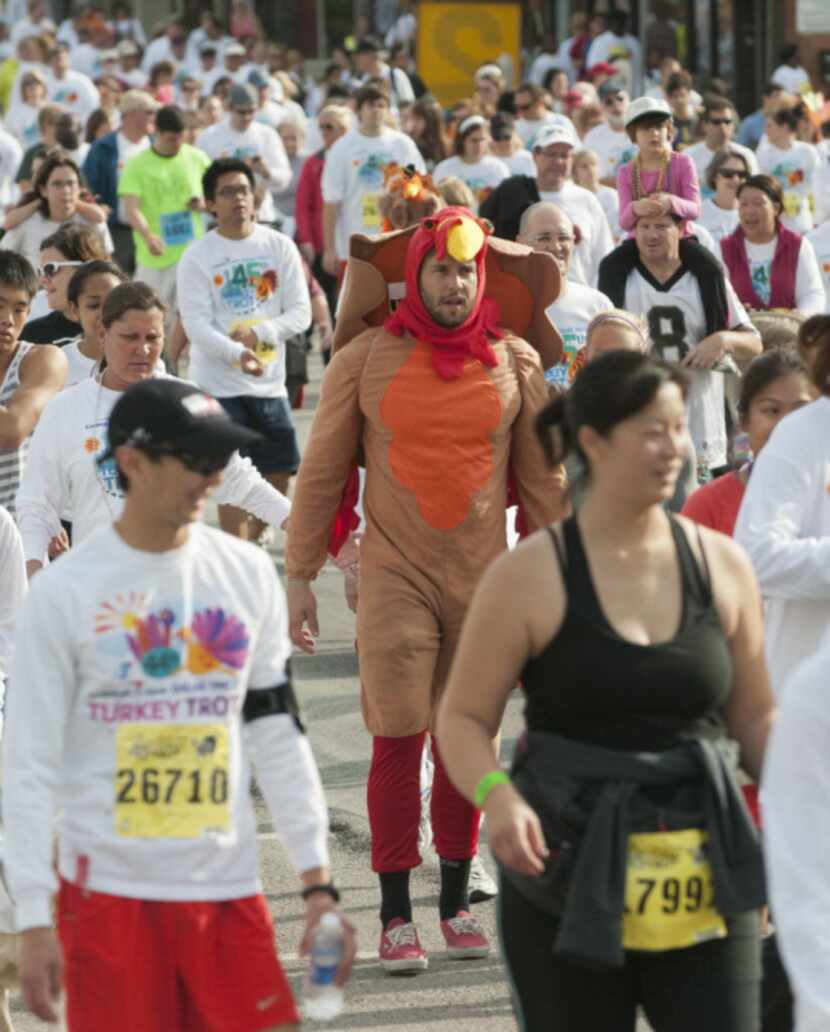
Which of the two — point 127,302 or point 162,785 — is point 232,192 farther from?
point 162,785

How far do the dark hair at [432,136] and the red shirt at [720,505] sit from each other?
13.7m

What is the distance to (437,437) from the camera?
21.8ft

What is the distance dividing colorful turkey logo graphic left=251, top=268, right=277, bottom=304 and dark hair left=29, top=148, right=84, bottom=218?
2.36 meters

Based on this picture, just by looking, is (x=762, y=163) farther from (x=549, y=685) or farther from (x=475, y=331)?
(x=549, y=685)

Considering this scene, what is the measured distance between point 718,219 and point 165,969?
1070 cm

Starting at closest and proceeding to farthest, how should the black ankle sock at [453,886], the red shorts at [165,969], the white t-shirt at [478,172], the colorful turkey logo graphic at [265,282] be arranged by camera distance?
1. the red shorts at [165,969]
2. the black ankle sock at [453,886]
3. the colorful turkey logo graphic at [265,282]
4. the white t-shirt at [478,172]

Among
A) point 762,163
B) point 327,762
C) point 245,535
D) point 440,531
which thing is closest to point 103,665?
point 440,531

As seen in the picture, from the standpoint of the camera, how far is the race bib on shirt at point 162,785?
4430 mm

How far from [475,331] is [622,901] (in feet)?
9.02

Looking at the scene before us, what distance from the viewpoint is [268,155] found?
66.2ft

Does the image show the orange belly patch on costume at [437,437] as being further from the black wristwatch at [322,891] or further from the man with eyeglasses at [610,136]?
the man with eyeglasses at [610,136]

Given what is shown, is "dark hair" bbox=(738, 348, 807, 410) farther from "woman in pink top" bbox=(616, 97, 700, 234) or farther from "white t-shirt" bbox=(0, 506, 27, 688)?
"woman in pink top" bbox=(616, 97, 700, 234)

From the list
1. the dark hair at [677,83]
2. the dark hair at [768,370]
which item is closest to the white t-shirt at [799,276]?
the dark hair at [768,370]

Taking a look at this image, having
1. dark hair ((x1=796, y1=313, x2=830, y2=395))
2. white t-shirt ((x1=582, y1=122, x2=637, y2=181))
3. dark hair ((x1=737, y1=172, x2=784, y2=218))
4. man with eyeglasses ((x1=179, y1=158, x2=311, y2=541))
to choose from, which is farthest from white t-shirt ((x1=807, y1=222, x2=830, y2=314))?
dark hair ((x1=796, y1=313, x2=830, y2=395))
